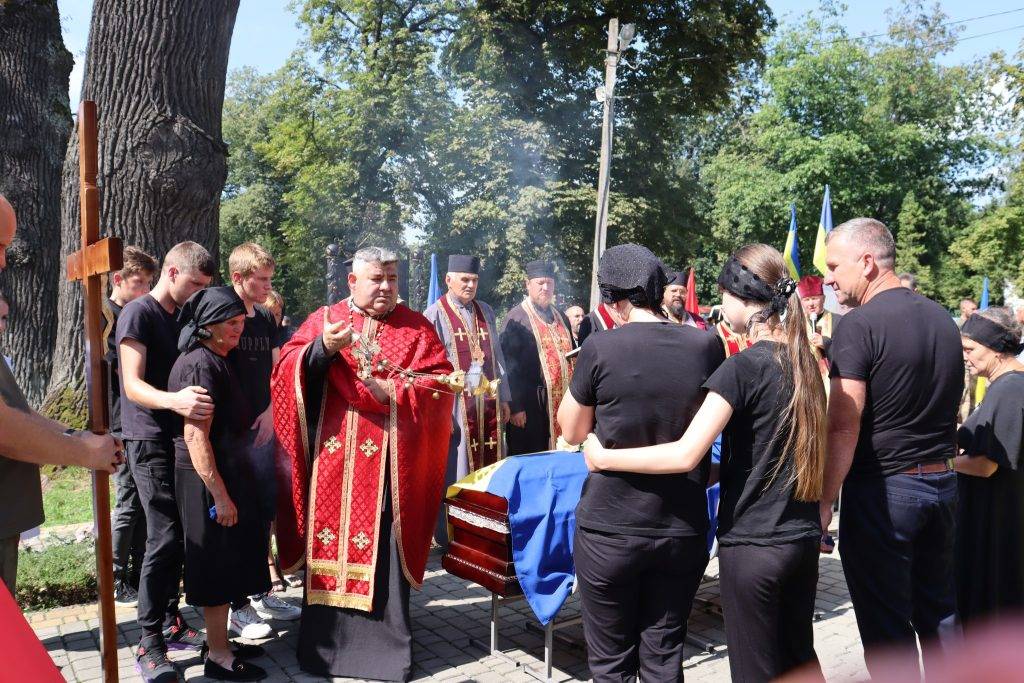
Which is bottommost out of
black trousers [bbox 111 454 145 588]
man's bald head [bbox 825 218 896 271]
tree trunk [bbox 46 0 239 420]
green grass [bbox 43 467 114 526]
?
green grass [bbox 43 467 114 526]

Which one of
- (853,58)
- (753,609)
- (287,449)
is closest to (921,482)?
(753,609)

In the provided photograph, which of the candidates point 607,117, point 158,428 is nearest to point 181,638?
point 158,428

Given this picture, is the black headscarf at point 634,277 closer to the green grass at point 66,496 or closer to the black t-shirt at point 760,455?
the black t-shirt at point 760,455

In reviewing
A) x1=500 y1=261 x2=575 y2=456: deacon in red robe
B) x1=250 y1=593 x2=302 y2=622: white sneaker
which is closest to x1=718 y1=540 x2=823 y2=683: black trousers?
x1=250 y1=593 x2=302 y2=622: white sneaker

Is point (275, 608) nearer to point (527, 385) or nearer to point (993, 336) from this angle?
point (527, 385)

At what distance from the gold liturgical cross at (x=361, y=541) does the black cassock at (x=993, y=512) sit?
289 centimetres

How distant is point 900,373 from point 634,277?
1.11 metres

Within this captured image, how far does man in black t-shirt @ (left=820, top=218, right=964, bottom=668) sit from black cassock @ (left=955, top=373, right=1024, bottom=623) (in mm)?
523

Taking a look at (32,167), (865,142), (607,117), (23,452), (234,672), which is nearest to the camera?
(23,452)

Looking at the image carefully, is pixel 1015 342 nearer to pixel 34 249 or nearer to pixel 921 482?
pixel 921 482

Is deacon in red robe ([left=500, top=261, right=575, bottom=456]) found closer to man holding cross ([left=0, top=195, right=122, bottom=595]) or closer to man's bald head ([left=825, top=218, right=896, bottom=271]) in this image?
man's bald head ([left=825, top=218, right=896, bottom=271])

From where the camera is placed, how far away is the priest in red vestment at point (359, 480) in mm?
4133

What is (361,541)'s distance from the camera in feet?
13.7

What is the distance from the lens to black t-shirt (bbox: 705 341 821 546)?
107 inches
